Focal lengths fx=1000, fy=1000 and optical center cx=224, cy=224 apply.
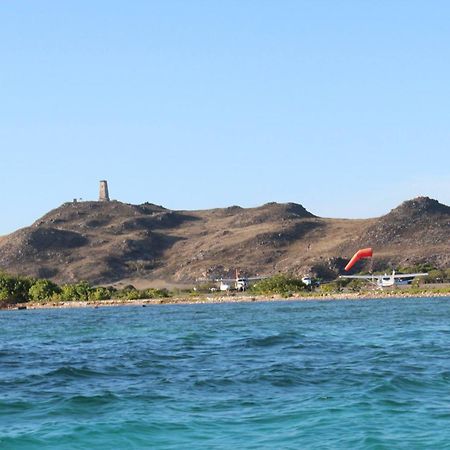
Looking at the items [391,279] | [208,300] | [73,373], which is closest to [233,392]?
[73,373]

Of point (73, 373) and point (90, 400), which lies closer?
point (90, 400)

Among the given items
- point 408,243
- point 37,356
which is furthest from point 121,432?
point 408,243

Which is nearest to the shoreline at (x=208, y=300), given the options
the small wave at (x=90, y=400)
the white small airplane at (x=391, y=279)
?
the white small airplane at (x=391, y=279)

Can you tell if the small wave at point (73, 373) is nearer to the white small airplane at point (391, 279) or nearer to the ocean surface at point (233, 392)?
the ocean surface at point (233, 392)

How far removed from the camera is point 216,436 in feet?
64.7

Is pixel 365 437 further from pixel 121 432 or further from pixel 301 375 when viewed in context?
pixel 301 375

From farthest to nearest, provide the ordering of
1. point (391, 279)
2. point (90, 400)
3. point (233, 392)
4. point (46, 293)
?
1. point (46, 293)
2. point (391, 279)
3. point (233, 392)
4. point (90, 400)

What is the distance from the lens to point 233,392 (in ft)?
84.5

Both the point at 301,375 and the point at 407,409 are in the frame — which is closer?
the point at 407,409

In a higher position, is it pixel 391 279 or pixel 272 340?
pixel 391 279

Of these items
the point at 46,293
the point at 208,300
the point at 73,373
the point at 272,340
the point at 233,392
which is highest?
the point at 46,293

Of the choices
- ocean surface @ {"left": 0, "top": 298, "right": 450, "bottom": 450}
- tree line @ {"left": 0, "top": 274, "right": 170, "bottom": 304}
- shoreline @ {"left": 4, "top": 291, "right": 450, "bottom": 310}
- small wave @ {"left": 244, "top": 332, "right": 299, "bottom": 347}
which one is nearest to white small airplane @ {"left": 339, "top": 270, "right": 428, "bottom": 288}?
shoreline @ {"left": 4, "top": 291, "right": 450, "bottom": 310}

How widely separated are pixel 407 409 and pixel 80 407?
7.71 metres

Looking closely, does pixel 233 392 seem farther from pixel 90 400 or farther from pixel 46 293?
pixel 46 293
